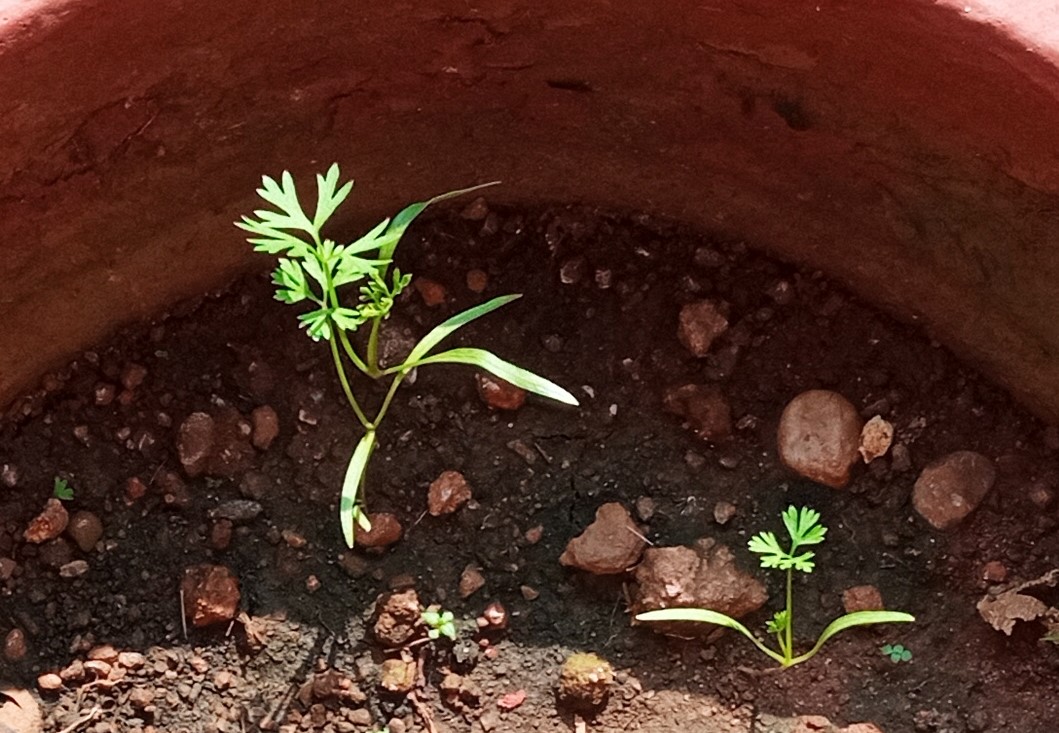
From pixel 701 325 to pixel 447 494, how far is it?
449mm

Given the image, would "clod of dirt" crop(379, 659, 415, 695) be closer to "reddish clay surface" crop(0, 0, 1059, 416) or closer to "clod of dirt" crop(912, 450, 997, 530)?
"reddish clay surface" crop(0, 0, 1059, 416)

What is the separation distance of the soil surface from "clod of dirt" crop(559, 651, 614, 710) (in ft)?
0.06

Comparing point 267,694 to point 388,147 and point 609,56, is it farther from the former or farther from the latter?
point 609,56

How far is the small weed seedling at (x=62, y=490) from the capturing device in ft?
5.18

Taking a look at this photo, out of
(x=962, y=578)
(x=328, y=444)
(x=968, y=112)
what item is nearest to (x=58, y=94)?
(x=328, y=444)

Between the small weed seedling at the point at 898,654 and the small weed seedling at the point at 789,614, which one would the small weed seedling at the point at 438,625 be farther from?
the small weed seedling at the point at 898,654

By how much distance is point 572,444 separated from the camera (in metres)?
1.62

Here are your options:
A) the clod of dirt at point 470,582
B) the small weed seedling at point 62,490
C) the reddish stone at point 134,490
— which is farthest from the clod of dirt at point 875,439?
the small weed seedling at point 62,490

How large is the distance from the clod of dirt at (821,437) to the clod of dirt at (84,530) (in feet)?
3.32

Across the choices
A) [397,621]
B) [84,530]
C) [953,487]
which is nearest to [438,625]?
[397,621]

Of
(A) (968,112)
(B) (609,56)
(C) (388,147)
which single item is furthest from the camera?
(C) (388,147)

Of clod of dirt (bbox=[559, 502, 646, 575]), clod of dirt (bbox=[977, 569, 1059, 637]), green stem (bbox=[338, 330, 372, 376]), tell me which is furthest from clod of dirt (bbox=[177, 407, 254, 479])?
clod of dirt (bbox=[977, 569, 1059, 637])

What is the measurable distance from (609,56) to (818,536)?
691mm

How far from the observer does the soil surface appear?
1.54 meters
